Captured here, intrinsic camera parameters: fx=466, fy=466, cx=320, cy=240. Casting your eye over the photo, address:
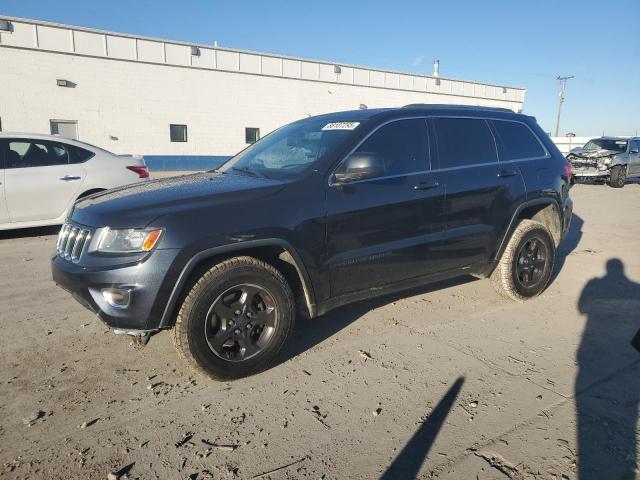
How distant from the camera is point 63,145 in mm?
7242

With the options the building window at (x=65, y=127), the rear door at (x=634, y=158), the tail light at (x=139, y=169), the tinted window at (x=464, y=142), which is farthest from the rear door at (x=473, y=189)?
the building window at (x=65, y=127)

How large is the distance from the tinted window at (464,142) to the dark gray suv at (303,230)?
1 cm

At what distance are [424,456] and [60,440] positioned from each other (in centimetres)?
194

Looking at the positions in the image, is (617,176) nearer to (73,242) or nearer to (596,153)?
(596,153)

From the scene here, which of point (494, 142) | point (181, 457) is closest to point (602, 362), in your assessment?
point (494, 142)

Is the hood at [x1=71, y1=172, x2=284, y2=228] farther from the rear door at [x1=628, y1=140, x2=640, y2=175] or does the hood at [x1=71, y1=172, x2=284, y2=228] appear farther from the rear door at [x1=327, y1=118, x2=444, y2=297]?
the rear door at [x1=628, y1=140, x2=640, y2=175]

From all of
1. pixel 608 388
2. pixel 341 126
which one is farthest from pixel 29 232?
pixel 608 388

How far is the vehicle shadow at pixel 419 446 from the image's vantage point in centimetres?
227

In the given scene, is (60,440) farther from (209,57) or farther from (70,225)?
(209,57)

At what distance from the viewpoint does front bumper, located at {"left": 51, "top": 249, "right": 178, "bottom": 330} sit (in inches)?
110

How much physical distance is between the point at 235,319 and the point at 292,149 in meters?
1.63

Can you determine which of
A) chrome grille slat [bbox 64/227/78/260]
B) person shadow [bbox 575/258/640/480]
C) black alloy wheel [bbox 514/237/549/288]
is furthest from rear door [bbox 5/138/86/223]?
person shadow [bbox 575/258/640/480]

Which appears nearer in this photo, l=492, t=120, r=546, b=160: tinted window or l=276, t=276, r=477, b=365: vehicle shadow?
l=276, t=276, r=477, b=365: vehicle shadow

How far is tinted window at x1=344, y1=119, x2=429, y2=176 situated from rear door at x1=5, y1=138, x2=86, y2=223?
539 centimetres
